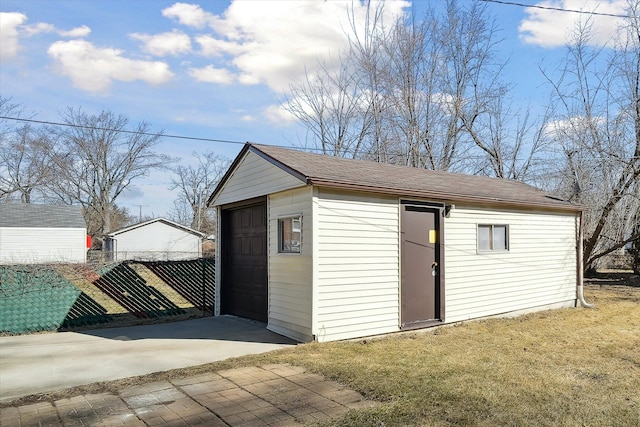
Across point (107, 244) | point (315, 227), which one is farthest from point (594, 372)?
point (107, 244)

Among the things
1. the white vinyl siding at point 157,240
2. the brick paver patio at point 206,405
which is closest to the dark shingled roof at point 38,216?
the white vinyl siding at point 157,240

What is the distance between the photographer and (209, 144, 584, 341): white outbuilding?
7.11m

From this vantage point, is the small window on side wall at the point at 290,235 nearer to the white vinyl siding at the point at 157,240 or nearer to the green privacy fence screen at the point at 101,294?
the green privacy fence screen at the point at 101,294

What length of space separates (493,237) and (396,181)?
2.82 m

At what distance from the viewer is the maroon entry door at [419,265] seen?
7977mm

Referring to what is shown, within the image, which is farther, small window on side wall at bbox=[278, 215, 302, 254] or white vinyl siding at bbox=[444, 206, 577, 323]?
white vinyl siding at bbox=[444, 206, 577, 323]

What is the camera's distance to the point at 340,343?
272 inches

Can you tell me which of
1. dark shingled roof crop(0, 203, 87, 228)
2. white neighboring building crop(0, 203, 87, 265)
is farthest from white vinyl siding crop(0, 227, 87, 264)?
dark shingled roof crop(0, 203, 87, 228)

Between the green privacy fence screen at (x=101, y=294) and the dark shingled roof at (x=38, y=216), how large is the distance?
2206 centimetres

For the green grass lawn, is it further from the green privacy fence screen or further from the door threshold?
the green privacy fence screen

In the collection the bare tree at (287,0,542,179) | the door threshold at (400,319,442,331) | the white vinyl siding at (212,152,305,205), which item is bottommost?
the door threshold at (400,319,442,331)

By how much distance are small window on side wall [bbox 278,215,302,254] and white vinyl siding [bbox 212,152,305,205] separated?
540 mm

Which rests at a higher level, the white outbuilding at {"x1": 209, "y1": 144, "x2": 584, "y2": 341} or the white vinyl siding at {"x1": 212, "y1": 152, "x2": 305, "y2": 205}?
the white vinyl siding at {"x1": 212, "y1": 152, "x2": 305, "y2": 205}

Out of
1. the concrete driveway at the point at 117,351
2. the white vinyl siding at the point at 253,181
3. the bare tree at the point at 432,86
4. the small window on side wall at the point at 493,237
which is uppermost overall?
the bare tree at the point at 432,86
